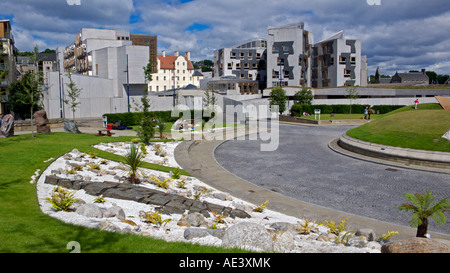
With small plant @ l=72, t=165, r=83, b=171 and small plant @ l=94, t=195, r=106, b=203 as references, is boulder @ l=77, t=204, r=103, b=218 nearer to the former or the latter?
small plant @ l=94, t=195, r=106, b=203

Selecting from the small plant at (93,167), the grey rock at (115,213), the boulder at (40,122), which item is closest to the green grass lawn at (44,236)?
the grey rock at (115,213)

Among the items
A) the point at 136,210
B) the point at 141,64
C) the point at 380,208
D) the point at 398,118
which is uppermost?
the point at 141,64

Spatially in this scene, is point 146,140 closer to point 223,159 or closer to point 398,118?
point 223,159

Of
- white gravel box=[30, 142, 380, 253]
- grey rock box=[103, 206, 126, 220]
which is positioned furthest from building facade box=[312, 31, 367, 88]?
grey rock box=[103, 206, 126, 220]

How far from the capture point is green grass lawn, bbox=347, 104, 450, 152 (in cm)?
1991

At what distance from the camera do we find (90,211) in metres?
8.43

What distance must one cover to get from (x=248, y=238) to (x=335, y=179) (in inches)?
412

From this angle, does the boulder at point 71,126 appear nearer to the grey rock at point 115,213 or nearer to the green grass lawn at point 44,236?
the green grass lawn at point 44,236

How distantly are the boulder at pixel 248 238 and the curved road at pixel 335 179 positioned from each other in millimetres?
5791

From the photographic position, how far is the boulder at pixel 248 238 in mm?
6570

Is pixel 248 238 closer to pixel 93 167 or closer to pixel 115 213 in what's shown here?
pixel 115 213

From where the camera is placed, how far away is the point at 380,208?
11844mm

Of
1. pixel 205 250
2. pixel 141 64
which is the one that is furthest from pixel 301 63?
pixel 205 250
